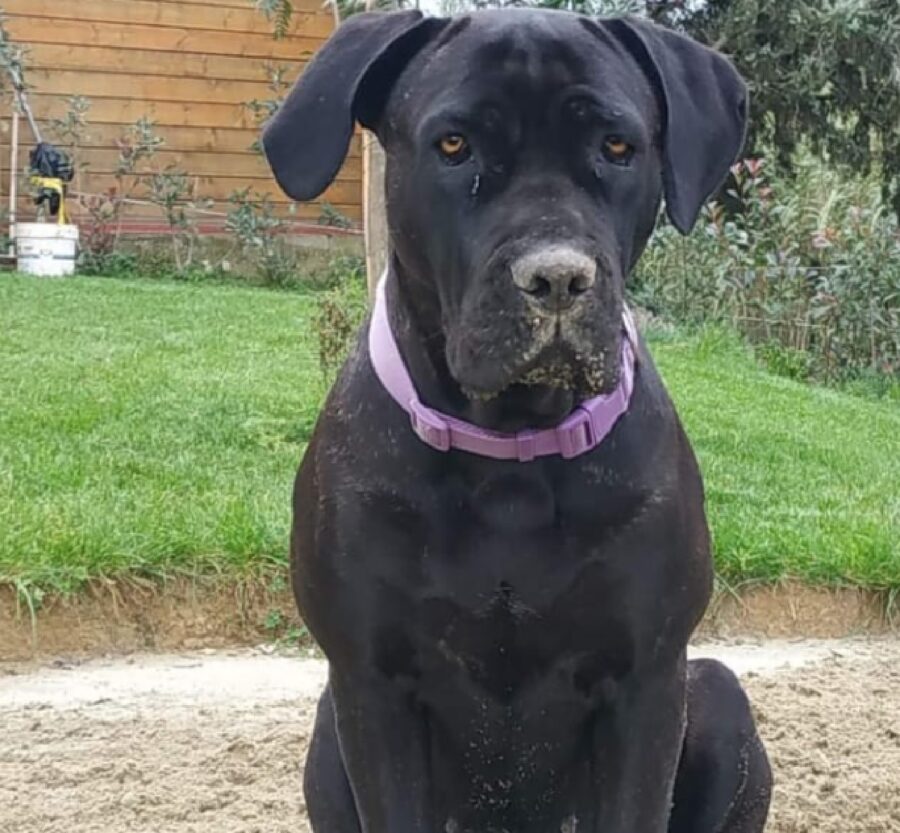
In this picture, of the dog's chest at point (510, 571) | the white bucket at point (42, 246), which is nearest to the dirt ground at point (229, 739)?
the dog's chest at point (510, 571)

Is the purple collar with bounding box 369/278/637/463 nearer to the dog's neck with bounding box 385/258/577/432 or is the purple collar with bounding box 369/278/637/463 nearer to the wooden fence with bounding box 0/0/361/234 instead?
the dog's neck with bounding box 385/258/577/432

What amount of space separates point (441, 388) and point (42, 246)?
8.85m

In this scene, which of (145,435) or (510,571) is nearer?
(510,571)

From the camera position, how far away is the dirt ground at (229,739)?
3027 millimetres

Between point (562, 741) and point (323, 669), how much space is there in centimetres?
156

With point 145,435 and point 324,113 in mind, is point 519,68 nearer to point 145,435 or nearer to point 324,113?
point 324,113

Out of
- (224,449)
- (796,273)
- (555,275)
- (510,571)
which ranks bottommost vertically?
(224,449)

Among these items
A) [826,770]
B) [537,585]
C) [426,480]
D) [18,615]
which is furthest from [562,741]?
[18,615]

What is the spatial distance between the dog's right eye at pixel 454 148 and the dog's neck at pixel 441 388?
0.19 meters

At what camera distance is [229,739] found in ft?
10.8

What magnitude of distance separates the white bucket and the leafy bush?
374cm

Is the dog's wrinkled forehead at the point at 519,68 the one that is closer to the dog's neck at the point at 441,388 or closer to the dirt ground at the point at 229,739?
the dog's neck at the point at 441,388

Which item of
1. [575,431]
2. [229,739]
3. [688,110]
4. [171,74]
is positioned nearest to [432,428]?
[575,431]

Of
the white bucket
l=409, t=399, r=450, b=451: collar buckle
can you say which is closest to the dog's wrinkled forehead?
l=409, t=399, r=450, b=451: collar buckle
